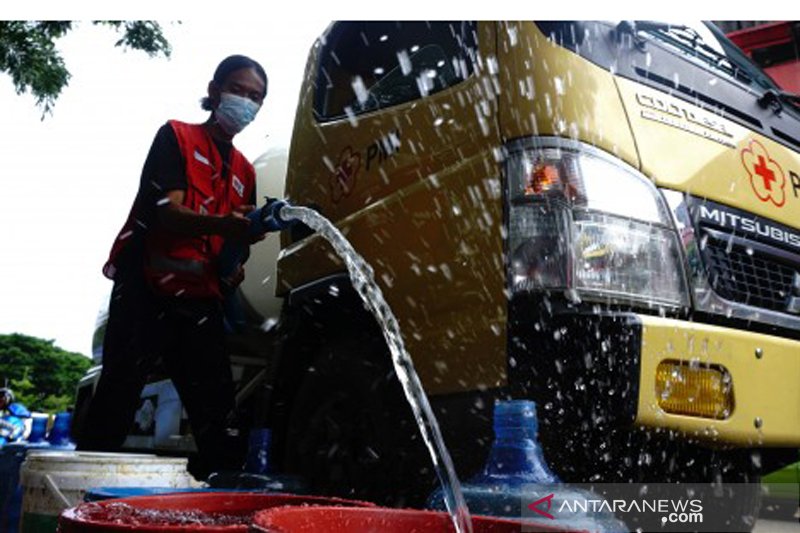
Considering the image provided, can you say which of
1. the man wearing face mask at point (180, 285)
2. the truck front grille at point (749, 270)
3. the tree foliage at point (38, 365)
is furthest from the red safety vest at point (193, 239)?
the tree foliage at point (38, 365)

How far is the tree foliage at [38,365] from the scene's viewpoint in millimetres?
36812

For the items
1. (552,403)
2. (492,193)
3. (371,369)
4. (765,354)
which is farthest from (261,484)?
(765,354)

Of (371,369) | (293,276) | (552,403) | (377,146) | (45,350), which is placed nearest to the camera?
(552,403)

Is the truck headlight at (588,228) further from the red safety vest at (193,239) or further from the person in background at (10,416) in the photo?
the person in background at (10,416)

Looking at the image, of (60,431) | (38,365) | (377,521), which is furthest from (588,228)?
(38,365)

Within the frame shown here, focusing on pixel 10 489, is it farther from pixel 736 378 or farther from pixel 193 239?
pixel 736 378

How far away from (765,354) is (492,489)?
1059 millimetres

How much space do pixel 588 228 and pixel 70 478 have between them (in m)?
1.37

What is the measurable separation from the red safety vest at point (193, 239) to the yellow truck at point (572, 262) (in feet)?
1.46

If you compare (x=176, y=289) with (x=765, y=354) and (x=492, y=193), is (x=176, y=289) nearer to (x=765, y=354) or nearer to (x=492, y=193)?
(x=492, y=193)

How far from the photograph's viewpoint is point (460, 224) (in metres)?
2.25

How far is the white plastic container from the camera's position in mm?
1453

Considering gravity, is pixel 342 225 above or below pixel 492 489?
above

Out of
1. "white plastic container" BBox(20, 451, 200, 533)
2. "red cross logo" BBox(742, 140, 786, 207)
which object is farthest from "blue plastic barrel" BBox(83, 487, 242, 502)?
"red cross logo" BBox(742, 140, 786, 207)
